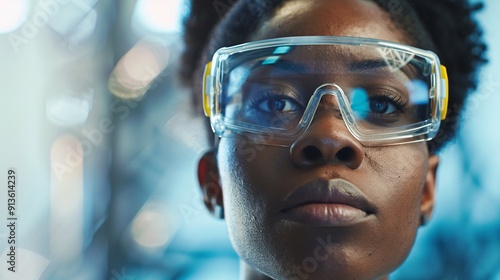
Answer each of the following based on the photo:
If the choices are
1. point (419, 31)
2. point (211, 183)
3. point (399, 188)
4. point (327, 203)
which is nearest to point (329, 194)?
point (327, 203)

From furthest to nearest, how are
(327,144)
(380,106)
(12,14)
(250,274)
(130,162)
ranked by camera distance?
(130,162) → (12,14) → (250,274) → (380,106) → (327,144)

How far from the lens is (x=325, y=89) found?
3.37 ft

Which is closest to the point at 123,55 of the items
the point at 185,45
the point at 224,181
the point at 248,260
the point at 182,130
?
the point at 182,130

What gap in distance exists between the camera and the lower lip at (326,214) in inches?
38.9

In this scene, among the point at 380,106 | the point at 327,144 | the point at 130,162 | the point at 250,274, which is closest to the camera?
the point at 327,144

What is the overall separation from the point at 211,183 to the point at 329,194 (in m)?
0.37

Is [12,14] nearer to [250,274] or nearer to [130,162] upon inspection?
[130,162]

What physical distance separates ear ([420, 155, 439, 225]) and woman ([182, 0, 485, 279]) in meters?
0.15

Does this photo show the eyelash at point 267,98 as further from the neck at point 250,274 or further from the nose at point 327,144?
the neck at point 250,274

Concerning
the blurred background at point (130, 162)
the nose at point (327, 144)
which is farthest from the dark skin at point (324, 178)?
the blurred background at point (130, 162)

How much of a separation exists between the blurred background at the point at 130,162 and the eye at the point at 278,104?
0.68 m

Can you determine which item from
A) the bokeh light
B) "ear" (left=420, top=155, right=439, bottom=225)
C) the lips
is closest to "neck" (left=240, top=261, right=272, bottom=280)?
the lips

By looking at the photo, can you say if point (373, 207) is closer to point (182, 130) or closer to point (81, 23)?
point (182, 130)

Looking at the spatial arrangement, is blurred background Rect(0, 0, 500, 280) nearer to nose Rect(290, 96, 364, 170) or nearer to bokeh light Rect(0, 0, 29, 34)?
bokeh light Rect(0, 0, 29, 34)
